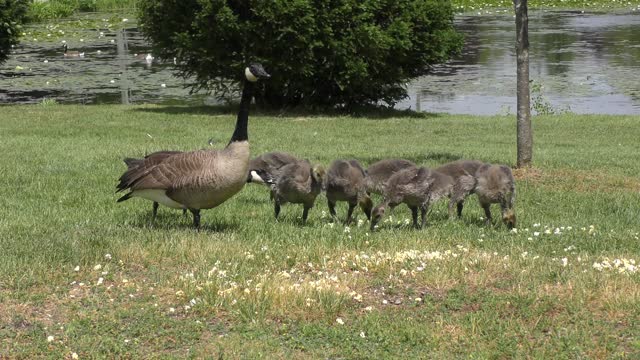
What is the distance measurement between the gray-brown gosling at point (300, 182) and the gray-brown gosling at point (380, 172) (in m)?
0.77

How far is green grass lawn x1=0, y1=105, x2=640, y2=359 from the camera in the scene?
6762mm

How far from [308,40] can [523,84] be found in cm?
1169

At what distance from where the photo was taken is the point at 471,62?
40.8 meters

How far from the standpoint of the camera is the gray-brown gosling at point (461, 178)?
35.6 feet

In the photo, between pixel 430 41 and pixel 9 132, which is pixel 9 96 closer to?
pixel 9 132

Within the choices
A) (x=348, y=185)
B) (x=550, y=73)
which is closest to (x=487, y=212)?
(x=348, y=185)

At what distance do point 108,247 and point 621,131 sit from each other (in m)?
18.1

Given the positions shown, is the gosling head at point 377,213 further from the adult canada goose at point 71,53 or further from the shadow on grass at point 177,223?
the adult canada goose at point 71,53

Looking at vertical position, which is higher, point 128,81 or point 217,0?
point 217,0

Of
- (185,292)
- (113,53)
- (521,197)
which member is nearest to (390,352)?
(185,292)

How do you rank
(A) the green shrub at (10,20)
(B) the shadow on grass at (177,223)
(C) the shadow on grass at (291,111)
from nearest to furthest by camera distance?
(B) the shadow on grass at (177,223), (C) the shadow on grass at (291,111), (A) the green shrub at (10,20)

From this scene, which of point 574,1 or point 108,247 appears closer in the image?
point 108,247

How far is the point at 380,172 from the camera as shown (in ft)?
36.3

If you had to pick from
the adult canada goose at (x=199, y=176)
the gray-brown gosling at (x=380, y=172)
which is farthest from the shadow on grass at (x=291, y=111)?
the adult canada goose at (x=199, y=176)
